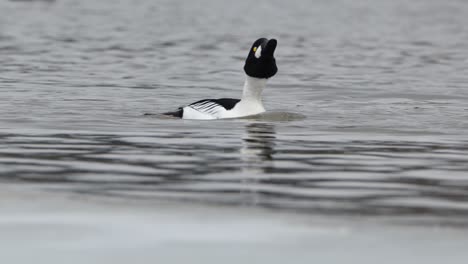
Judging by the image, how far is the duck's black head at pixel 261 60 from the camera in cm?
1606

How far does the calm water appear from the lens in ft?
32.4

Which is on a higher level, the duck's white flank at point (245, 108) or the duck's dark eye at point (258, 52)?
the duck's dark eye at point (258, 52)

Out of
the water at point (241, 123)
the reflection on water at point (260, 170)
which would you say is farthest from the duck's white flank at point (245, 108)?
the reflection on water at point (260, 170)

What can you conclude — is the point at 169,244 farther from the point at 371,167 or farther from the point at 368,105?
the point at 368,105

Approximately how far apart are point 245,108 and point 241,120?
0.20 metres

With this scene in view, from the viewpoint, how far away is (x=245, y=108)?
1645 centimetres

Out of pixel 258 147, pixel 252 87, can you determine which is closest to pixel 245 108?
pixel 252 87

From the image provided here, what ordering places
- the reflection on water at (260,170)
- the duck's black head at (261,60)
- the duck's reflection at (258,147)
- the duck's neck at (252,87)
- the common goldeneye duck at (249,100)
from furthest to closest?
the duck's neck at (252,87), the common goldeneye duck at (249,100), the duck's black head at (261,60), the duck's reflection at (258,147), the reflection on water at (260,170)

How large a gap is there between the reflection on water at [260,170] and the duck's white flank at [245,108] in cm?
175

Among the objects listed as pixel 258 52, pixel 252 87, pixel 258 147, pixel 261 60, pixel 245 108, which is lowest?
pixel 258 147

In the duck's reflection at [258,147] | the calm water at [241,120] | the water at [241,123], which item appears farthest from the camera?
the duck's reflection at [258,147]

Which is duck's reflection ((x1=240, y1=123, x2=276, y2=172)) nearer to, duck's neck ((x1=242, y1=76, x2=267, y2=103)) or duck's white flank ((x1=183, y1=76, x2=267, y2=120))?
duck's white flank ((x1=183, y1=76, x2=267, y2=120))

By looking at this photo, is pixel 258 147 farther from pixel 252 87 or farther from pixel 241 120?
pixel 252 87

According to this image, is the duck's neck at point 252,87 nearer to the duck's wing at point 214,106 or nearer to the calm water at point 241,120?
the duck's wing at point 214,106
